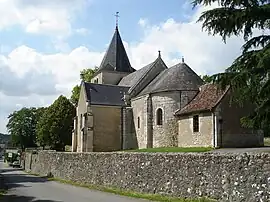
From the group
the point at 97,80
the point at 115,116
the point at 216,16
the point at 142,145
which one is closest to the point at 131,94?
the point at 115,116

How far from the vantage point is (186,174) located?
14.1 m

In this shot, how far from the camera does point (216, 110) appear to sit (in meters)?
29.6

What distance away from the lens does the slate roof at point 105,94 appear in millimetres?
43309

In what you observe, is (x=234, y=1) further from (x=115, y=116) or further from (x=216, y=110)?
(x=115, y=116)

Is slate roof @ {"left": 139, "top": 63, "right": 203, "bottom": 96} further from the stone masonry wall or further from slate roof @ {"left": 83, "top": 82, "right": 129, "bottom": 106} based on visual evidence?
the stone masonry wall

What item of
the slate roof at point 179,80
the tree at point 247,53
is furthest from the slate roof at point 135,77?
the tree at point 247,53

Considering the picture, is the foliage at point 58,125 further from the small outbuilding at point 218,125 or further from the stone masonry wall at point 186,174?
the stone masonry wall at point 186,174

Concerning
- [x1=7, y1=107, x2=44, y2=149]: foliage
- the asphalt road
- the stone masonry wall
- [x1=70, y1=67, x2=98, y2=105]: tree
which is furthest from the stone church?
[x1=7, y1=107, x2=44, y2=149]: foliage

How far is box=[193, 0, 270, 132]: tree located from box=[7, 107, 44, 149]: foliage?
82.5 metres

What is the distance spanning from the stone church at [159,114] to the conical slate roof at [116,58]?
438cm

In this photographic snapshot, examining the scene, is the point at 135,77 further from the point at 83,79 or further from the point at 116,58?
the point at 83,79

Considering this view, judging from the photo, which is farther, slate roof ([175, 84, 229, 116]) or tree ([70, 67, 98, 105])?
tree ([70, 67, 98, 105])

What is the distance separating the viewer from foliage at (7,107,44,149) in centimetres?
9294

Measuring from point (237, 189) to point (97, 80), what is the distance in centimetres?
4701
